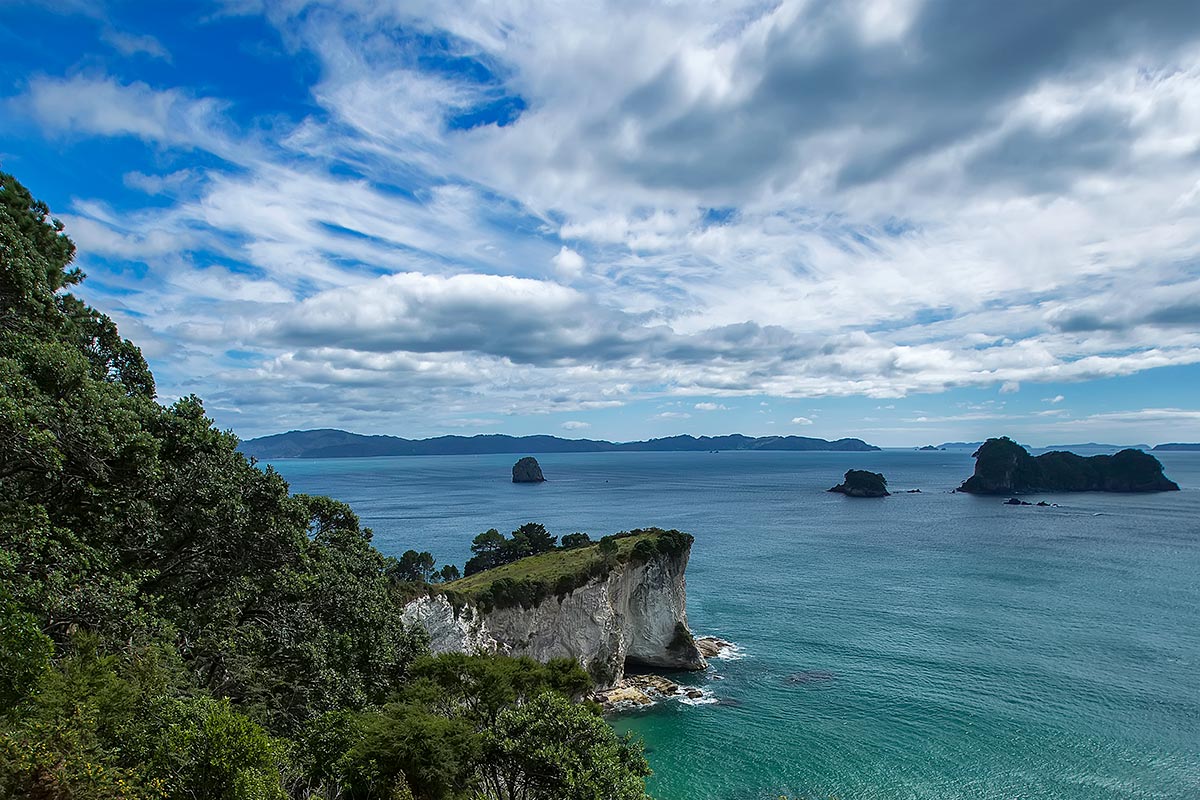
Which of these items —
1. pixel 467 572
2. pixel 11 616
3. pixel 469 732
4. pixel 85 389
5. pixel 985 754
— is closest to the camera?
pixel 11 616

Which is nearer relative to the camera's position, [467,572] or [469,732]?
[469,732]

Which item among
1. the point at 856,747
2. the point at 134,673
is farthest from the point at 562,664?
the point at 856,747

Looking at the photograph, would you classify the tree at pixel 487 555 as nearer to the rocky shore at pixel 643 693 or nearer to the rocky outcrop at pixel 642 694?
the rocky shore at pixel 643 693

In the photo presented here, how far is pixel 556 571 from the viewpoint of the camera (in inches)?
1850

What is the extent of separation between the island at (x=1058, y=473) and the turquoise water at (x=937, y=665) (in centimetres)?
5806

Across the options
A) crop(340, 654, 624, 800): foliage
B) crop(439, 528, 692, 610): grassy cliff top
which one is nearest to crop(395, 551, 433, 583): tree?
crop(439, 528, 692, 610): grassy cliff top

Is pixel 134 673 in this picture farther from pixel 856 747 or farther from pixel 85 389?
pixel 856 747

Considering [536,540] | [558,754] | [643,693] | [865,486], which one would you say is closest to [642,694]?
[643,693]

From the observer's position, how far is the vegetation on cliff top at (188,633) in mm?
11836

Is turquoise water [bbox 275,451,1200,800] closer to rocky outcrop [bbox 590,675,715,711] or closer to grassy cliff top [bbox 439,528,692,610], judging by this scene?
rocky outcrop [bbox 590,675,715,711]

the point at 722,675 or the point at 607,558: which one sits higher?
the point at 607,558

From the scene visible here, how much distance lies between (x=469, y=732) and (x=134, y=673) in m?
8.62

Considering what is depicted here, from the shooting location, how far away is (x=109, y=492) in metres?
15.0

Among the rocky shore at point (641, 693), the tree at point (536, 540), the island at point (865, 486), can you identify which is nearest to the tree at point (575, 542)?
the tree at point (536, 540)
